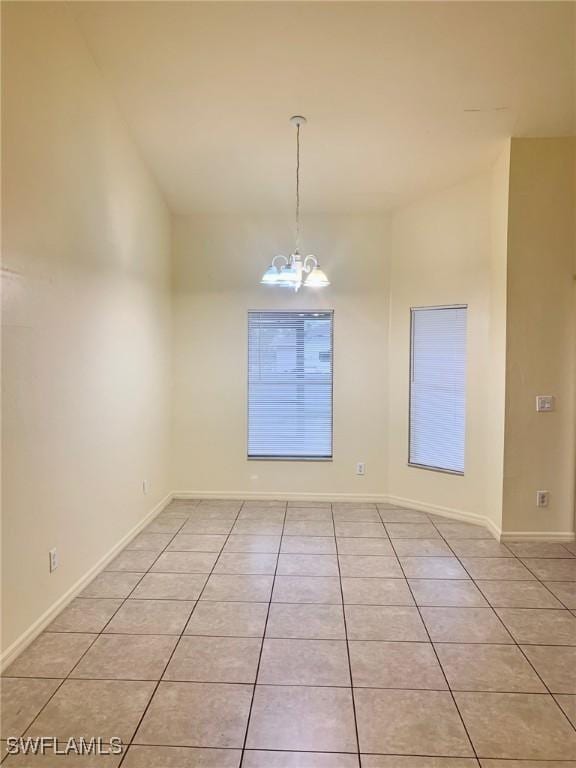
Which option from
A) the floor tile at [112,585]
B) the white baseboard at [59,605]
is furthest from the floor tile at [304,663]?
the white baseboard at [59,605]

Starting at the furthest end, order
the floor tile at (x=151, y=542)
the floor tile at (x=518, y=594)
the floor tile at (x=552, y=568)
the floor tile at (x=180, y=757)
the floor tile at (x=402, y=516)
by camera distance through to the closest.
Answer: the floor tile at (x=402, y=516)
the floor tile at (x=151, y=542)
the floor tile at (x=552, y=568)
the floor tile at (x=518, y=594)
the floor tile at (x=180, y=757)

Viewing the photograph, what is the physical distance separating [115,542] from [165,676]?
1.50 meters

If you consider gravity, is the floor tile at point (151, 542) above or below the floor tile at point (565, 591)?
below

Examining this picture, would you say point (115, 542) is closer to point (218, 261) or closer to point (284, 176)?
point (218, 261)

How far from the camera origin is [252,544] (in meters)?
3.62

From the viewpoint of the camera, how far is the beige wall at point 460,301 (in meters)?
3.84

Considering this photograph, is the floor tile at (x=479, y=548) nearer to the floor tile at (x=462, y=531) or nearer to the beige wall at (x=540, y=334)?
the floor tile at (x=462, y=531)

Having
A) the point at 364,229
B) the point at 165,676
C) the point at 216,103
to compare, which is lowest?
the point at 165,676

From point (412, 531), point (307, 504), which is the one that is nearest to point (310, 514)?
point (307, 504)

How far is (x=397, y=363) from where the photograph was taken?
4.63m

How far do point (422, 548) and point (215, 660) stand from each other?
1.97 metres

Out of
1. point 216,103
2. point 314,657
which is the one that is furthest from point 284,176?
point 314,657

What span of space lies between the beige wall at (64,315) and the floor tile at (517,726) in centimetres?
213

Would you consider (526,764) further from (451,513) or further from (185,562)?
(451,513)
